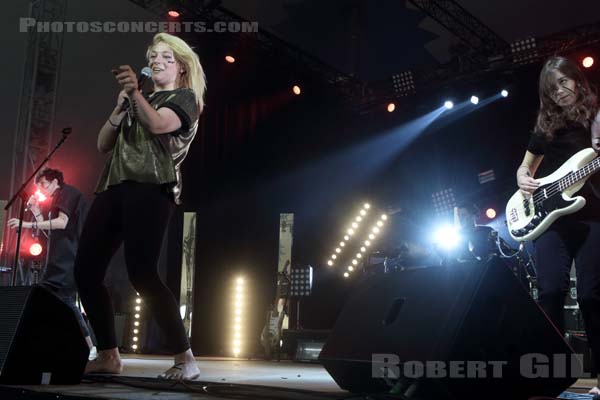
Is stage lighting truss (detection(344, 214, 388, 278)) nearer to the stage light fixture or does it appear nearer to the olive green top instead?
the stage light fixture

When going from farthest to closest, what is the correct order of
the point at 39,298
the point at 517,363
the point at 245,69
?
1. the point at 245,69
2. the point at 39,298
3. the point at 517,363

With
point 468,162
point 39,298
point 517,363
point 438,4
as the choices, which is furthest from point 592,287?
point 468,162

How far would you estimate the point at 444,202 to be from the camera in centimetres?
946

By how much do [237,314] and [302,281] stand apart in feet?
4.06

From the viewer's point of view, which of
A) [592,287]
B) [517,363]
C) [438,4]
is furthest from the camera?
[438,4]

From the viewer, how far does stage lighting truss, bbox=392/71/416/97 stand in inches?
358

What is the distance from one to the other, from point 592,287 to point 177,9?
6.58 meters

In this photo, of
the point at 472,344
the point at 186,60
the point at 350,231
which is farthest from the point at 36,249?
the point at 350,231

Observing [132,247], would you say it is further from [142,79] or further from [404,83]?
[404,83]

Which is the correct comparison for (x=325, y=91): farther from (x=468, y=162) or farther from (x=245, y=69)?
(x=468, y=162)

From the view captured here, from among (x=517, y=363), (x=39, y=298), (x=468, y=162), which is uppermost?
(x=468, y=162)

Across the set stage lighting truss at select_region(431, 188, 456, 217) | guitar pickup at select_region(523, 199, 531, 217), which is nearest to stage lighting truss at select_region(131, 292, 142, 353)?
stage lighting truss at select_region(431, 188, 456, 217)

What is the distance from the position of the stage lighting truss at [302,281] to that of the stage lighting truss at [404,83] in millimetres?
3237

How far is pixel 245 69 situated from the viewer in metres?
8.86
